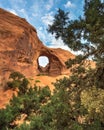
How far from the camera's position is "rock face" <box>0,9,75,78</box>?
123 ft

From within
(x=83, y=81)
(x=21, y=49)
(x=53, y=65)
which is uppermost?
(x=21, y=49)

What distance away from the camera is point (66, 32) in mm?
11117

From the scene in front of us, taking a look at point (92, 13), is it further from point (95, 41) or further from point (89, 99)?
point (89, 99)

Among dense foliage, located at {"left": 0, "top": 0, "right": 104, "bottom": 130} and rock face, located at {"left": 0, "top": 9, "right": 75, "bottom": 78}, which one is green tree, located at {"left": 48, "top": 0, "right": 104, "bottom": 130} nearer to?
dense foliage, located at {"left": 0, "top": 0, "right": 104, "bottom": 130}

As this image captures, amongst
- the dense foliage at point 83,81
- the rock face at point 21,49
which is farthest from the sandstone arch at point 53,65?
the dense foliage at point 83,81

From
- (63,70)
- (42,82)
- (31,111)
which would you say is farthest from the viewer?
(63,70)

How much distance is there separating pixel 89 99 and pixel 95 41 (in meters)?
2.19

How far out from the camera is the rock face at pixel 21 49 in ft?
123

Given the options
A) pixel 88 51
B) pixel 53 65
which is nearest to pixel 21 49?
pixel 53 65

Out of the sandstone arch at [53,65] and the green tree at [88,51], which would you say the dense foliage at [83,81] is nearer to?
the green tree at [88,51]

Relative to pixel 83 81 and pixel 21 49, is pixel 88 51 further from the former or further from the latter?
pixel 21 49

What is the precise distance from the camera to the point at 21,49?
4181cm

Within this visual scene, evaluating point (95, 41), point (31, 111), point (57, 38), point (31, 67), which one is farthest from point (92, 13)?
point (31, 67)

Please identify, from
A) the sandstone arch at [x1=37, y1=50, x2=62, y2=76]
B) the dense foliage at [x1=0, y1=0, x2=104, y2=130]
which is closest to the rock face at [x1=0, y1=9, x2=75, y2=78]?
the sandstone arch at [x1=37, y1=50, x2=62, y2=76]
